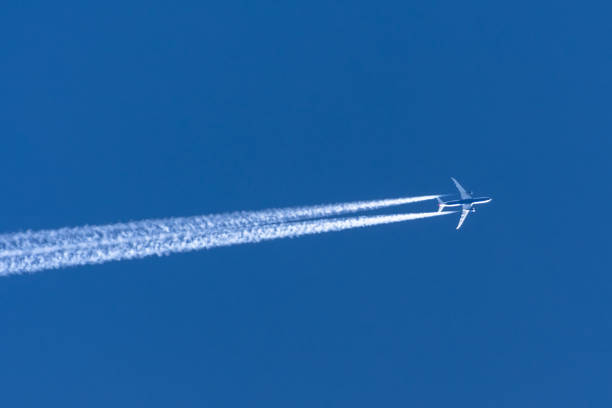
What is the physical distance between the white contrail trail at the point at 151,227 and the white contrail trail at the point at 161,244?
402mm

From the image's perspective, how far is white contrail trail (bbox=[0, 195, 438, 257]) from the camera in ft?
235

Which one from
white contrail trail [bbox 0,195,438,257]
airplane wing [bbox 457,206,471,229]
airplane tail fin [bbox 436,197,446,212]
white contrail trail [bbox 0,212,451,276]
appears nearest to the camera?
white contrail trail [bbox 0,212,451,276]

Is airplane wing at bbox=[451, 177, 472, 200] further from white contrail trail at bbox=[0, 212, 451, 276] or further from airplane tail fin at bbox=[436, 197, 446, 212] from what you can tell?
white contrail trail at bbox=[0, 212, 451, 276]

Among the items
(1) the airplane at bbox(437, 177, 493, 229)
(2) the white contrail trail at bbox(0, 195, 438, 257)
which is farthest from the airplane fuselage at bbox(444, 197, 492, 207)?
(2) the white contrail trail at bbox(0, 195, 438, 257)

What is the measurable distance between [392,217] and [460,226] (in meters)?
11.9

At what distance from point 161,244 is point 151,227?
10.3 feet

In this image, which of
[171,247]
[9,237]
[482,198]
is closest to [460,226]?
[482,198]

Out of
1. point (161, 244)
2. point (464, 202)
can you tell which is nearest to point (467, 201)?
→ point (464, 202)

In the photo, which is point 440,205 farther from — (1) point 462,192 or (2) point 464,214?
(2) point 464,214

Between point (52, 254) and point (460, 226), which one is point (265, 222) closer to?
point (52, 254)

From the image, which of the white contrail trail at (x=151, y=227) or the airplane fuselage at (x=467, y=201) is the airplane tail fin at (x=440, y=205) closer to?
the airplane fuselage at (x=467, y=201)

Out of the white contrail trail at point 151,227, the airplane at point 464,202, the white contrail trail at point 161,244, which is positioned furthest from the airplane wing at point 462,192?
the white contrail trail at point 161,244

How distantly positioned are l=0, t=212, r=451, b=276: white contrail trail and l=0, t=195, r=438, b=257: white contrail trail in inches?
15.8

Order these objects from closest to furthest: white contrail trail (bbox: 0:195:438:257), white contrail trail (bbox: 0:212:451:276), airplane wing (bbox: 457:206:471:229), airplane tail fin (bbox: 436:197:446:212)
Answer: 1. white contrail trail (bbox: 0:212:451:276)
2. white contrail trail (bbox: 0:195:438:257)
3. airplane tail fin (bbox: 436:197:446:212)
4. airplane wing (bbox: 457:206:471:229)
